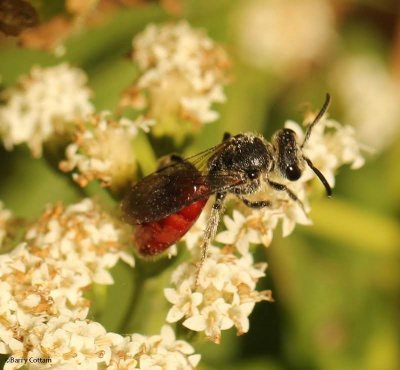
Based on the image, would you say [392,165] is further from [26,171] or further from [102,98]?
[26,171]

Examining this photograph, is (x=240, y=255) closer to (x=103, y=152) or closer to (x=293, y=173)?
(x=293, y=173)

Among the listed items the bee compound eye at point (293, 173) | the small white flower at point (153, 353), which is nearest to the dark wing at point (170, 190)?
the bee compound eye at point (293, 173)

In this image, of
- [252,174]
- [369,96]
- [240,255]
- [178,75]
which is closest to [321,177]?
[252,174]

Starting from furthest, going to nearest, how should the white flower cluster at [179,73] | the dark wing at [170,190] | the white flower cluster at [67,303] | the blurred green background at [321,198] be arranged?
the blurred green background at [321,198]
the white flower cluster at [179,73]
the dark wing at [170,190]
the white flower cluster at [67,303]

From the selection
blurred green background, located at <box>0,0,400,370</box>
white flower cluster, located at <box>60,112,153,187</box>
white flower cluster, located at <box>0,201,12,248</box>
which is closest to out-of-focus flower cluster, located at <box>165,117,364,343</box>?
Result: white flower cluster, located at <box>60,112,153,187</box>

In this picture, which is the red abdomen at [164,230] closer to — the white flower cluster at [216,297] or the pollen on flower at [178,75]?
the white flower cluster at [216,297]

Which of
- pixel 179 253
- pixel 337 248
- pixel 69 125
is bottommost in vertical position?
pixel 337 248

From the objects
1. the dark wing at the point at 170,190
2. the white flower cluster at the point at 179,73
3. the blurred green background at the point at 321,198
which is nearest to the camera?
the dark wing at the point at 170,190

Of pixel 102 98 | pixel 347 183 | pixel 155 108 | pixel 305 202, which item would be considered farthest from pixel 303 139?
pixel 347 183
